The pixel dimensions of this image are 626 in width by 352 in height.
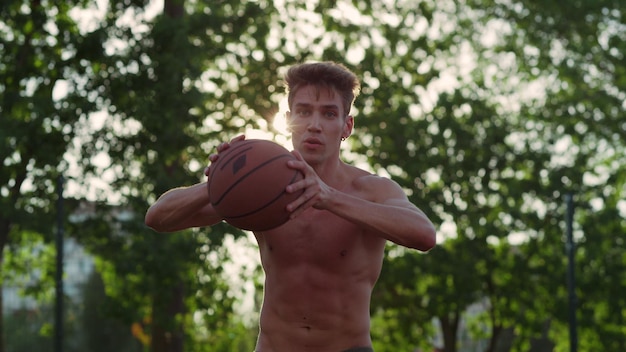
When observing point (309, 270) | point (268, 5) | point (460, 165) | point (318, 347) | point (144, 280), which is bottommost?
point (318, 347)

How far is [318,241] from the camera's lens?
18.6 ft

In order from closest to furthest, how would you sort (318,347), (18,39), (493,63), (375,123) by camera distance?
(318,347)
(18,39)
(375,123)
(493,63)

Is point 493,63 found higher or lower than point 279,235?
higher

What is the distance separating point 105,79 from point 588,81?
1316 cm

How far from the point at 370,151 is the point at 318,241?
819 inches

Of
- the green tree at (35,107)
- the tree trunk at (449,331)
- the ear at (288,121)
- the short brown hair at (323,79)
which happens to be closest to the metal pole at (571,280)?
the tree trunk at (449,331)

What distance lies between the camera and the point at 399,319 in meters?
29.0

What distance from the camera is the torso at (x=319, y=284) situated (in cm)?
563

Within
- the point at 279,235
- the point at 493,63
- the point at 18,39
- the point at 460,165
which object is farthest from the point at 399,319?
the point at 279,235

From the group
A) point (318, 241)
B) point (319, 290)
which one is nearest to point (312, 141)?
point (318, 241)

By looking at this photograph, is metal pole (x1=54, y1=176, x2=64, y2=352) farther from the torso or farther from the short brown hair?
the short brown hair

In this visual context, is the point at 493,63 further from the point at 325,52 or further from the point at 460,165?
the point at 325,52

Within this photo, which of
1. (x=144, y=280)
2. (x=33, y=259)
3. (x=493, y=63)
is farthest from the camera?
(x=493, y=63)

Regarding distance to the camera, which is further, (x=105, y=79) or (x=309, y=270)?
(x=105, y=79)
